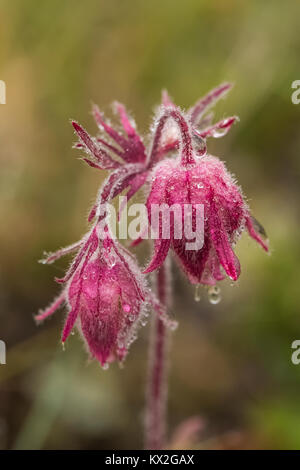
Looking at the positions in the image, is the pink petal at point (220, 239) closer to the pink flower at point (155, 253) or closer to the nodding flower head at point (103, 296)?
the pink flower at point (155, 253)

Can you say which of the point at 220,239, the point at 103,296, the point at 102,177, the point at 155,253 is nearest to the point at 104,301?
the point at 103,296

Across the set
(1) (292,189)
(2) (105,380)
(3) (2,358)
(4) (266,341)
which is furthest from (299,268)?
(3) (2,358)

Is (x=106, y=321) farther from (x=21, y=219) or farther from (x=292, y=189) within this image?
(x=292, y=189)

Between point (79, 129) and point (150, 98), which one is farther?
point (150, 98)

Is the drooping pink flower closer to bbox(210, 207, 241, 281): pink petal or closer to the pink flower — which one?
the pink flower

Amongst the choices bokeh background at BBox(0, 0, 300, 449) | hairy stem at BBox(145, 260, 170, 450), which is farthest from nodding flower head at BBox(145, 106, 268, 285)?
bokeh background at BBox(0, 0, 300, 449)

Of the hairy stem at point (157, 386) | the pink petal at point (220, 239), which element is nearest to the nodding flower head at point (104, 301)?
the pink petal at point (220, 239)

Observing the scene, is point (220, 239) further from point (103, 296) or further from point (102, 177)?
point (102, 177)
